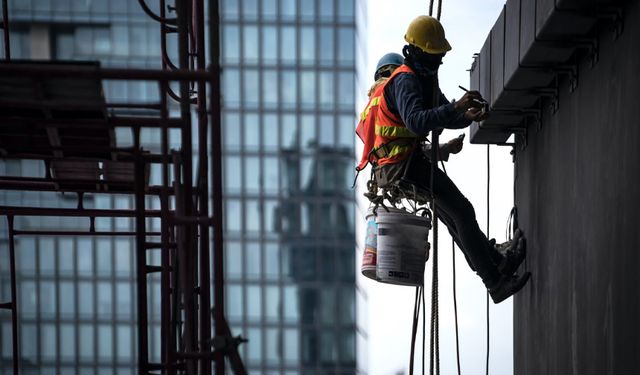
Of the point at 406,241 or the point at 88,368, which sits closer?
the point at 406,241

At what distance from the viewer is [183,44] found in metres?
8.55

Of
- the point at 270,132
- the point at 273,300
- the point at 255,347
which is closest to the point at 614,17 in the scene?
the point at 270,132

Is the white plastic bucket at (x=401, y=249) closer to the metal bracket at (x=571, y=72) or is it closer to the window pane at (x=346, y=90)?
the metal bracket at (x=571, y=72)

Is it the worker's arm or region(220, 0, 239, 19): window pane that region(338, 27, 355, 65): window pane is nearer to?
region(220, 0, 239, 19): window pane

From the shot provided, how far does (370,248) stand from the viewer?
35.0 ft

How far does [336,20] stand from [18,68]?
78469mm

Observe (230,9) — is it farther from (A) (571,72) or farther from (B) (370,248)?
(A) (571,72)

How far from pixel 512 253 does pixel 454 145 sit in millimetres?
1182

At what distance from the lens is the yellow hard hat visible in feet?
33.4

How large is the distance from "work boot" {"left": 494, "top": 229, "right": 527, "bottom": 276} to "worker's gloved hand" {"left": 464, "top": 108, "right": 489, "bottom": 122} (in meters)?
2.19

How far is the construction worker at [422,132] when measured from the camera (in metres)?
9.85

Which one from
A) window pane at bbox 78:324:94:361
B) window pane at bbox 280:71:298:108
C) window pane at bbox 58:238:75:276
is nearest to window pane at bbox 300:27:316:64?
window pane at bbox 280:71:298:108

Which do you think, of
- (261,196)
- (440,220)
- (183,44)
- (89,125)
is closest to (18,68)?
(89,125)

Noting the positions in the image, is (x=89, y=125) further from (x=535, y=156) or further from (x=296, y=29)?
(x=296, y=29)
